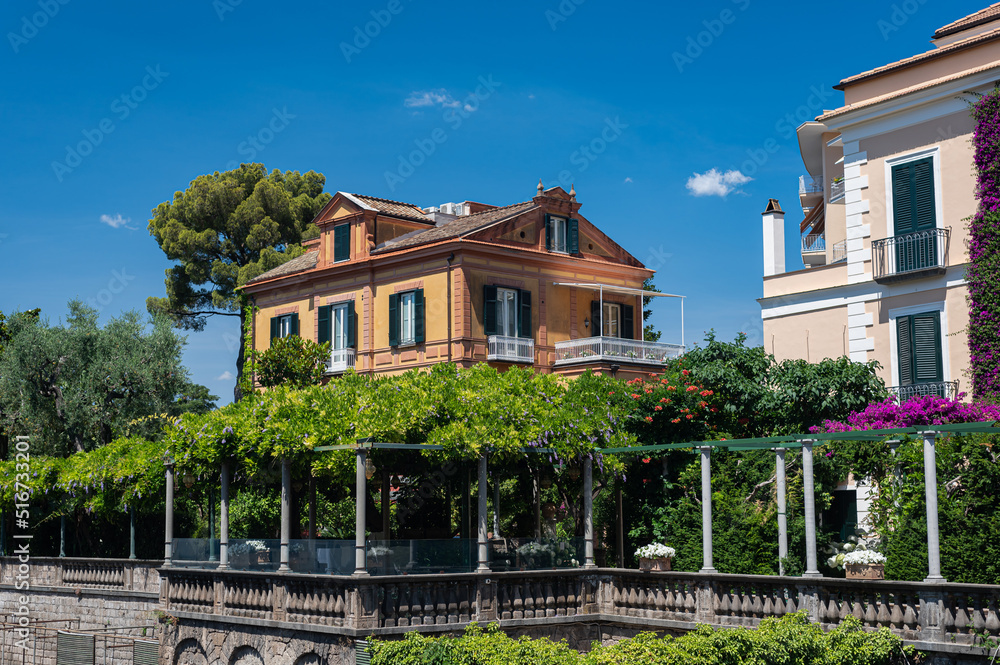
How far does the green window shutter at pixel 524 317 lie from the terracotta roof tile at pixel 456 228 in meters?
2.61

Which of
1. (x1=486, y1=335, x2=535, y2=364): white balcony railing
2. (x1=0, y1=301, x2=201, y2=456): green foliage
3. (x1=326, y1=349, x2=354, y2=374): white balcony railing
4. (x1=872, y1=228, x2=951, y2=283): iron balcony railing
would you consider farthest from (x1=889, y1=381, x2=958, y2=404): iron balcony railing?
(x1=0, y1=301, x2=201, y2=456): green foliage

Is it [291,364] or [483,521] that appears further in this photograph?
[291,364]

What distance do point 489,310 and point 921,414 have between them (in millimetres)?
16783

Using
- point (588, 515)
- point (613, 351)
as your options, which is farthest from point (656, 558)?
point (613, 351)

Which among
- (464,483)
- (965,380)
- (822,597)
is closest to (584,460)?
(464,483)

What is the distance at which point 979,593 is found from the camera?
13969 millimetres

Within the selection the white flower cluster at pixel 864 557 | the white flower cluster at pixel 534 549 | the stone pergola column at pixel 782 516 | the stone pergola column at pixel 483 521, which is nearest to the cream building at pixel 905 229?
the white flower cluster at pixel 864 557

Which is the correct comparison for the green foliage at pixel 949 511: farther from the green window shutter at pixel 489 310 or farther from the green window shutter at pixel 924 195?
the green window shutter at pixel 489 310

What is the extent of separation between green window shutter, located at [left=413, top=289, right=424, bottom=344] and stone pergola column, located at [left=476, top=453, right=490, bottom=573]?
1568 centimetres

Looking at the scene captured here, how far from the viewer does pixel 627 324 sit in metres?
38.9

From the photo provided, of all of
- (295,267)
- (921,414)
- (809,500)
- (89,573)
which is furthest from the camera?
(295,267)

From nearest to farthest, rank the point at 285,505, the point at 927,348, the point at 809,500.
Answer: the point at 809,500, the point at 285,505, the point at 927,348

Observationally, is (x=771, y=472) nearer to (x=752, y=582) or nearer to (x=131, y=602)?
(x=752, y=582)

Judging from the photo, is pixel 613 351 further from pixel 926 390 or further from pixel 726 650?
pixel 726 650
